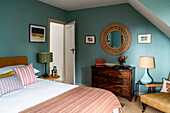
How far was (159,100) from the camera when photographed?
2693mm

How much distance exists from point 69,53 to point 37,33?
56.7 inches

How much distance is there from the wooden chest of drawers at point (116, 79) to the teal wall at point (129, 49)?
57 centimetres

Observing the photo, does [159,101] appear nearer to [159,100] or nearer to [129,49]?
[159,100]

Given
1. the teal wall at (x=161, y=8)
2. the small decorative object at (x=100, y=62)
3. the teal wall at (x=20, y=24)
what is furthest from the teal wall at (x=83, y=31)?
the teal wall at (x=161, y=8)

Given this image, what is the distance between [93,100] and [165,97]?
1.70 m

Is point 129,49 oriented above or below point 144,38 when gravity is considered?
below

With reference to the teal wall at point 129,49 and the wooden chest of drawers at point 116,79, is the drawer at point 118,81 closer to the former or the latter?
the wooden chest of drawers at point 116,79

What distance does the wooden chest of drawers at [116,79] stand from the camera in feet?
11.8

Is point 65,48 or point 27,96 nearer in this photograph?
point 27,96

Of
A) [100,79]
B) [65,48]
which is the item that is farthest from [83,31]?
[100,79]

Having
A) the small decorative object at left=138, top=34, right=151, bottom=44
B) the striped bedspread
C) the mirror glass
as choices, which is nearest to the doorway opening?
the mirror glass

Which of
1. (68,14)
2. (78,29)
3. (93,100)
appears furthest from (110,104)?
(68,14)

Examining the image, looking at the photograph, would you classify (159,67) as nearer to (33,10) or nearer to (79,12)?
(79,12)

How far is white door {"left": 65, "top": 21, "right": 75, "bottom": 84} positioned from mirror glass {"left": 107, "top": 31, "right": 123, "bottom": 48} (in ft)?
3.95
